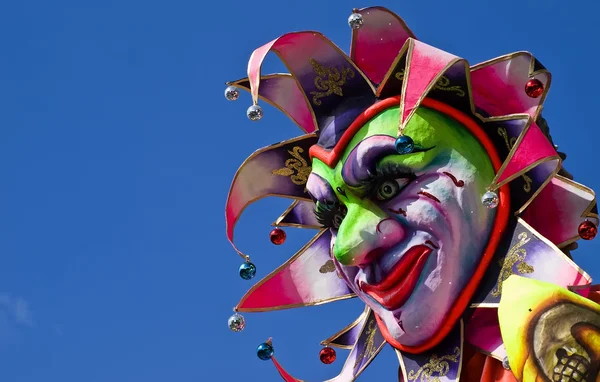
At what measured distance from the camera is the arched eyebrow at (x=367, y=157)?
580 centimetres

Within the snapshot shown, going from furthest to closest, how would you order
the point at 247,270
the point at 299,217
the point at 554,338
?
1. the point at 299,217
2. the point at 247,270
3. the point at 554,338

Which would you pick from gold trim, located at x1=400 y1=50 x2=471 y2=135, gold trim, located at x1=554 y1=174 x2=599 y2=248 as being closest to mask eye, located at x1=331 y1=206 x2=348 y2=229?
gold trim, located at x1=400 y1=50 x2=471 y2=135

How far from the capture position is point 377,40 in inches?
244

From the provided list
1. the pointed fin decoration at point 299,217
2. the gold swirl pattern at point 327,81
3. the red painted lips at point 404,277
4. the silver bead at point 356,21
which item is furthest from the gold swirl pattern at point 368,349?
the silver bead at point 356,21

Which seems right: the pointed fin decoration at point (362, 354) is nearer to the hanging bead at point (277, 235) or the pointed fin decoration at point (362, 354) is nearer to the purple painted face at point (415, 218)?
the purple painted face at point (415, 218)

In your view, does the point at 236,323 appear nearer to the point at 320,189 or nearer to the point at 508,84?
the point at 320,189

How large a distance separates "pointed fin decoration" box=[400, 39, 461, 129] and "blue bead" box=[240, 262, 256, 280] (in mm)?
1372

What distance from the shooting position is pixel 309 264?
Answer: 663 centimetres

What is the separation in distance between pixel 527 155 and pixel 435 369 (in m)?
1.19

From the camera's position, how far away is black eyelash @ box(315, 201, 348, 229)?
6086mm

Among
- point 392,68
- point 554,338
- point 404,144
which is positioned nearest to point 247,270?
point 404,144

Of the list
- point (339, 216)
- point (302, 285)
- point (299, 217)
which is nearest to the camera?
point (339, 216)

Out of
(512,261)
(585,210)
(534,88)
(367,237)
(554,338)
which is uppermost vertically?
(534,88)

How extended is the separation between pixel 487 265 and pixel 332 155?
3.29 ft
